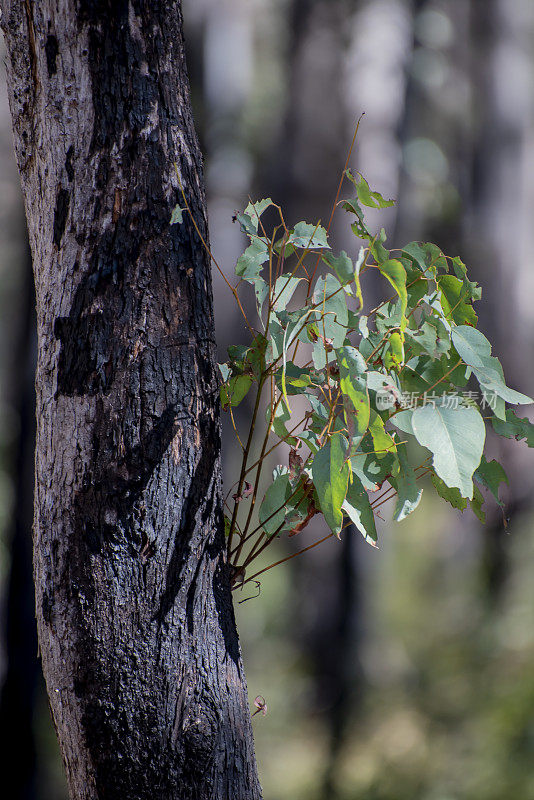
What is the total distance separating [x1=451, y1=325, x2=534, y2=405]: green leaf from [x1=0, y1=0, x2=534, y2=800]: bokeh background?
2.32 meters

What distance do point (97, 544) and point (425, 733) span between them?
294cm

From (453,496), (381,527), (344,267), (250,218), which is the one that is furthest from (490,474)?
(381,527)

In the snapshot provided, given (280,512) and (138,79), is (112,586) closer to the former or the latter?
(280,512)

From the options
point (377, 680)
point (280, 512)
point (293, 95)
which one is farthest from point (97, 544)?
point (293, 95)

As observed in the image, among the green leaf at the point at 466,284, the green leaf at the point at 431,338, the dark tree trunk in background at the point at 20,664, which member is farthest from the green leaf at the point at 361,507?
the dark tree trunk in background at the point at 20,664

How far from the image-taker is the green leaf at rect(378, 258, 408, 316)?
0.84m

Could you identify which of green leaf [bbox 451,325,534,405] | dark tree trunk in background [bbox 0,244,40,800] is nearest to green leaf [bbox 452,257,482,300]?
green leaf [bbox 451,325,534,405]

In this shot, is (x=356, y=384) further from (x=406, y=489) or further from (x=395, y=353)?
(x=406, y=489)

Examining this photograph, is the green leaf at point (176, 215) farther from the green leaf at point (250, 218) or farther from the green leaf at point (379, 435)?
the green leaf at point (379, 435)

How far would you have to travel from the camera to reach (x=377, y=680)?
3.96 m

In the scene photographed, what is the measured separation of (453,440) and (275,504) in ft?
1.11

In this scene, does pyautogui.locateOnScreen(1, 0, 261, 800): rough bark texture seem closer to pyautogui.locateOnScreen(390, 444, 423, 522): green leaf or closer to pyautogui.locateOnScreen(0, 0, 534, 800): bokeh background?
pyautogui.locateOnScreen(390, 444, 423, 522): green leaf

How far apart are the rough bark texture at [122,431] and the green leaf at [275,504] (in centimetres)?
12

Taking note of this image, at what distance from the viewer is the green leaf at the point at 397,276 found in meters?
0.84
